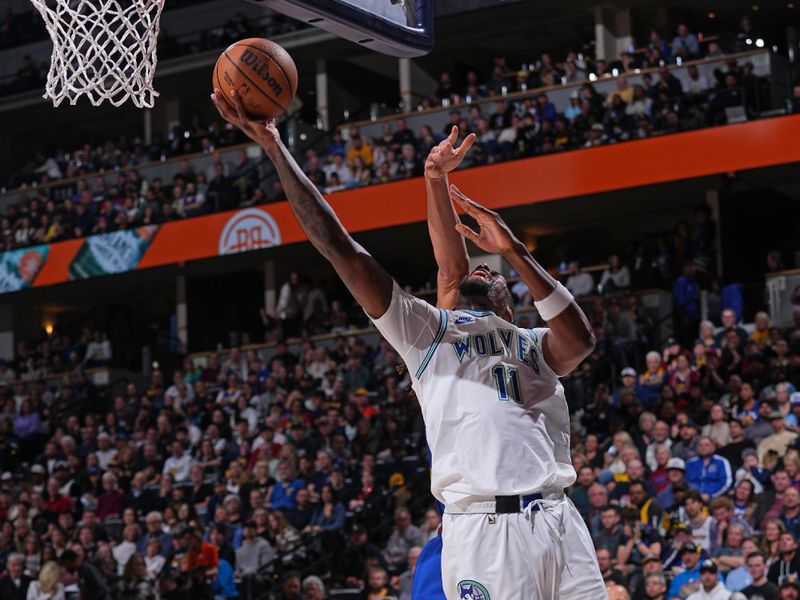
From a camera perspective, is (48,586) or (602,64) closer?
(48,586)

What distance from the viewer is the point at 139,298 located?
2795 centimetres

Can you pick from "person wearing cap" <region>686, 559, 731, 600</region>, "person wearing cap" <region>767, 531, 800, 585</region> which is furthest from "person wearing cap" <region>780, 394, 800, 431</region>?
"person wearing cap" <region>686, 559, 731, 600</region>

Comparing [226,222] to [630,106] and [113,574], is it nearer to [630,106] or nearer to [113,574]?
[630,106]

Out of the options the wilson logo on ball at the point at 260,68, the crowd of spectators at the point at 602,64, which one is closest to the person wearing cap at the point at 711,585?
the wilson logo on ball at the point at 260,68

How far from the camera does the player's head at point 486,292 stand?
16.0ft

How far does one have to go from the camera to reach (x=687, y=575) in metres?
10.9

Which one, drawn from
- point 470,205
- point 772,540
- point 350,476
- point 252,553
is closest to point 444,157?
point 470,205

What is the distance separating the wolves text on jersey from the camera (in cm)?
469

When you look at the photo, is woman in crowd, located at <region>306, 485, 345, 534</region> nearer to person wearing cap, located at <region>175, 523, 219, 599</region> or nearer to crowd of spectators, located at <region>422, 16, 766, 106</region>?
person wearing cap, located at <region>175, 523, 219, 599</region>

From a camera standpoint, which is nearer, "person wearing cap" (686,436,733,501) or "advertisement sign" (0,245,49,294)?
"person wearing cap" (686,436,733,501)

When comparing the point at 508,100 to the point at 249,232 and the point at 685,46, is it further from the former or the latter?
the point at 249,232

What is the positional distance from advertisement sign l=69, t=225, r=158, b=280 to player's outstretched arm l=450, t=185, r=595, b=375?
59.9 feet

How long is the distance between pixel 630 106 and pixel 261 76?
15.0 m

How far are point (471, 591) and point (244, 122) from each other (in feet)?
5.74
